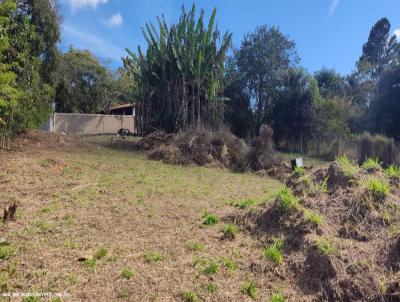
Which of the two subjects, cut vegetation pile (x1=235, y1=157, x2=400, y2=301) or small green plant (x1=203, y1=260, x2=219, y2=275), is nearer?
cut vegetation pile (x1=235, y1=157, x2=400, y2=301)

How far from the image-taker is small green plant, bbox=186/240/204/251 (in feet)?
13.6

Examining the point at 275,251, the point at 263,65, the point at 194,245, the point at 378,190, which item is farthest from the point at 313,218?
the point at 263,65

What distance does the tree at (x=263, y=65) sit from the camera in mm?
22438

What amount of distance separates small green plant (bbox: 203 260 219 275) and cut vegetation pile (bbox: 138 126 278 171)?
8.33 metres

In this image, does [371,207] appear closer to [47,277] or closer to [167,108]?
[47,277]

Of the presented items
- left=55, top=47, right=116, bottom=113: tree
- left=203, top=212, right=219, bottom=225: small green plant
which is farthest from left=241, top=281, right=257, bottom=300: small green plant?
left=55, top=47, right=116, bottom=113: tree

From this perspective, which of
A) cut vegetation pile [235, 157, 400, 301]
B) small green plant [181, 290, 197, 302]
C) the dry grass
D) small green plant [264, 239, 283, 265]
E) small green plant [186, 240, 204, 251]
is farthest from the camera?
small green plant [186, 240, 204, 251]

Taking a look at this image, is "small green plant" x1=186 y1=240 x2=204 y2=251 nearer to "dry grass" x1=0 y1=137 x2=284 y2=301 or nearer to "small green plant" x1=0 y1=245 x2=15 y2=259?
"dry grass" x1=0 y1=137 x2=284 y2=301

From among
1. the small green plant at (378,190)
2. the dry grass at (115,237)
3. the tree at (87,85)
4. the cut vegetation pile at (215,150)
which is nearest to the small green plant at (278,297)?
the dry grass at (115,237)

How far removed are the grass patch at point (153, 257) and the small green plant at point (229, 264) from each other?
2.37 ft

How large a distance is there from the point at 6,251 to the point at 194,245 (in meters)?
2.16

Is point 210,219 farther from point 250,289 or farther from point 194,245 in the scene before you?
point 250,289

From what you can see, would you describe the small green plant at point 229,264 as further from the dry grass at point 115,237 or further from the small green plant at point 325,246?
the small green plant at point 325,246

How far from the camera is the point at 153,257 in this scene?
381 centimetres
